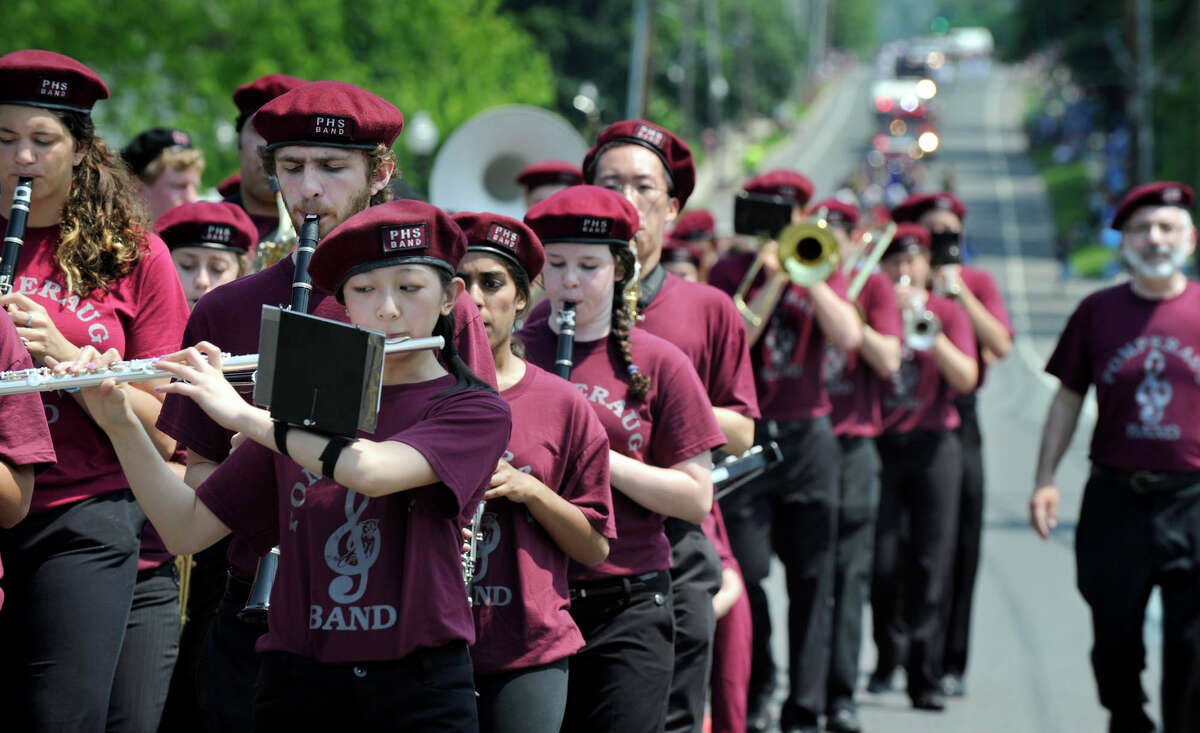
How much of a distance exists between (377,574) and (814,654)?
494cm

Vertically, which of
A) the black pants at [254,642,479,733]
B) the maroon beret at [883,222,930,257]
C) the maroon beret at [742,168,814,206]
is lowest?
the black pants at [254,642,479,733]

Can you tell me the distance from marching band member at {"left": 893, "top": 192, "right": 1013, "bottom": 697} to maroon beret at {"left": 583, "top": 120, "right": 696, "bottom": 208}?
153 inches

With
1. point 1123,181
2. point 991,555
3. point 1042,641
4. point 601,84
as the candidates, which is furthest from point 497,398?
point 601,84

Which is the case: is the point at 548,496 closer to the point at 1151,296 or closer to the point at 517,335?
the point at 517,335

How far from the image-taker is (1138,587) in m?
7.64

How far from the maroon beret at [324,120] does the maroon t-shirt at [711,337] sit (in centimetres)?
187

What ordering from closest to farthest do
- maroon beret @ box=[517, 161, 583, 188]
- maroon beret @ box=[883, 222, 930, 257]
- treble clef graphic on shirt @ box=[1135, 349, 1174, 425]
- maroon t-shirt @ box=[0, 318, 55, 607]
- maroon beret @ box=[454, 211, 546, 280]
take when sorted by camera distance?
1. maroon t-shirt @ box=[0, 318, 55, 607]
2. maroon beret @ box=[454, 211, 546, 280]
3. treble clef graphic on shirt @ box=[1135, 349, 1174, 425]
4. maroon beret @ box=[517, 161, 583, 188]
5. maroon beret @ box=[883, 222, 930, 257]

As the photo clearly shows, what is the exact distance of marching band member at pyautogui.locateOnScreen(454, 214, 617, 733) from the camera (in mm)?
4887

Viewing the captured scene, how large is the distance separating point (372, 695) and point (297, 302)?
100 centimetres

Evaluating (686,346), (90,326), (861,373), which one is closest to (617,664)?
(686,346)

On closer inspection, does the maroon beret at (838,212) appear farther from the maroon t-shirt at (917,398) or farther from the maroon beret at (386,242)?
the maroon beret at (386,242)

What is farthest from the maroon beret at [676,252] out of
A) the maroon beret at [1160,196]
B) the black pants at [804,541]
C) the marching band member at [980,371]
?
the maroon beret at [1160,196]

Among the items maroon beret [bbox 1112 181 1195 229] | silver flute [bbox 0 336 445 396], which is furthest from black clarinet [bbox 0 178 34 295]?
maroon beret [bbox 1112 181 1195 229]

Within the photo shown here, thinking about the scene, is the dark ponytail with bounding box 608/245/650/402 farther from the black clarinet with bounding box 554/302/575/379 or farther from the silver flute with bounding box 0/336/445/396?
the silver flute with bounding box 0/336/445/396
